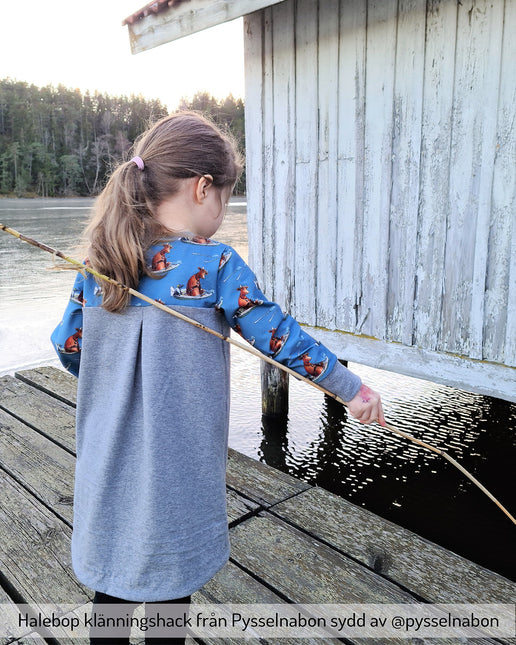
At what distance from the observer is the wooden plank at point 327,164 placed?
12.1ft

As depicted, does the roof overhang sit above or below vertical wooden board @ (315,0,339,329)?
above

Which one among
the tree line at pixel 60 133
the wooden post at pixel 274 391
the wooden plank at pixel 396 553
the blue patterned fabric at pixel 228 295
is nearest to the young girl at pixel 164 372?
the blue patterned fabric at pixel 228 295

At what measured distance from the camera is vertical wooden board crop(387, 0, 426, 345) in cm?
323

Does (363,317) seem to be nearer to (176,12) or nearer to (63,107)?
(176,12)

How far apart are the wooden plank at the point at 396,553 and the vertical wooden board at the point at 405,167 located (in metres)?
1.46

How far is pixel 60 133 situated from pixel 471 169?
252ft

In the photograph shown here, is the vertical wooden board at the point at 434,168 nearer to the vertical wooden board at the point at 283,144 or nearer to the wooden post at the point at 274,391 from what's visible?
the vertical wooden board at the point at 283,144

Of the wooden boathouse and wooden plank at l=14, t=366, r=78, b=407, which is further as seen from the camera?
wooden plank at l=14, t=366, r=78, b=407

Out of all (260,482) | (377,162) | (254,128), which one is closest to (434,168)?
(377,162)

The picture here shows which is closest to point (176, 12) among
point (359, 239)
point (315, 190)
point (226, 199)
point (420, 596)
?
point (315, 190)

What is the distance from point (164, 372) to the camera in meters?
1.30

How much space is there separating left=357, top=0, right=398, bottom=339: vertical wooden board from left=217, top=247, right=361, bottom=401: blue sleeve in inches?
94.5

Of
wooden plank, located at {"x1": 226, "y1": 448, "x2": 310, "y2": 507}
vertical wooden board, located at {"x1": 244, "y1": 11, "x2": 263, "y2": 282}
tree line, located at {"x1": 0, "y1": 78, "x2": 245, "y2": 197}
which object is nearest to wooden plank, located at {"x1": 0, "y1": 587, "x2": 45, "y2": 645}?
wooden plank, located at {"x1": 226, "y1": 448, "x2": 310, "y2": 507}

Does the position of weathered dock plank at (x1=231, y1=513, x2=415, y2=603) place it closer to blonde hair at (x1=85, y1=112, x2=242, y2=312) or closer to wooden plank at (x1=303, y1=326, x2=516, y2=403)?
blonde hair at (x1=85, y1=112, x2=242, y2=312)
